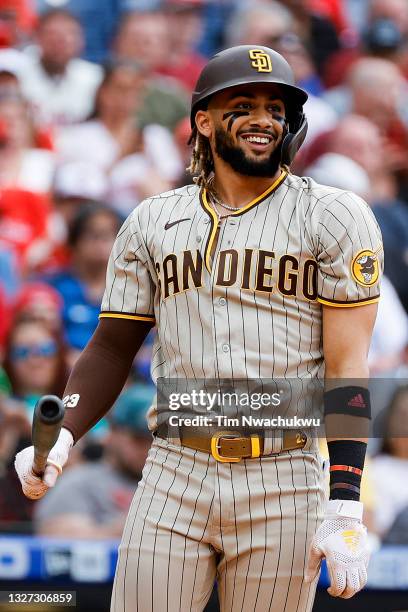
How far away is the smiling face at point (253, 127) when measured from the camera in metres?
3.00

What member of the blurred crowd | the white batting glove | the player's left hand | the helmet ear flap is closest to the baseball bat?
the white batting glove

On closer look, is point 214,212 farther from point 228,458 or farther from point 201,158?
point 228,458

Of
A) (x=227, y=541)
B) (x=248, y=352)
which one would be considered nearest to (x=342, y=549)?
(x=227, y=541)

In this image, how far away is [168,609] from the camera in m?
2.79

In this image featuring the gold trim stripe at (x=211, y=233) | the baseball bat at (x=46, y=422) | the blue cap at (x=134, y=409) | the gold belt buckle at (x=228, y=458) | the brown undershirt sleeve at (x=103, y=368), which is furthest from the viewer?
the blue cap at (x=134, y=409)

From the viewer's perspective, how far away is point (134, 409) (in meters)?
6.08

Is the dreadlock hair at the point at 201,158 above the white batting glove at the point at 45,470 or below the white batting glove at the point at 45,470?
above

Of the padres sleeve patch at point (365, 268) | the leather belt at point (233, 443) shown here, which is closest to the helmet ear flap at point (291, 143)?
the padres sleeve patch at point (365, 268)

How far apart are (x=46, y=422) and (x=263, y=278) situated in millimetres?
703

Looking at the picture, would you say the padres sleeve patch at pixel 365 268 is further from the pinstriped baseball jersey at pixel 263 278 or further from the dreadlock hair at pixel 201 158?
the dreadlock hair at pixel 201 158

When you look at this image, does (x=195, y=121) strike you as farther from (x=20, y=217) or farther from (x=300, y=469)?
(x=20, y=217)

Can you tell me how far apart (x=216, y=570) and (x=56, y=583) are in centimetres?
316

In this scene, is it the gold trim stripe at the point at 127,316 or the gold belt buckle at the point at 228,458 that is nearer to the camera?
the gold belt buckle at the point at 228,458

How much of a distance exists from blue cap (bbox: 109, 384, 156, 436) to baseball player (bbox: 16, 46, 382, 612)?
9.73ft
